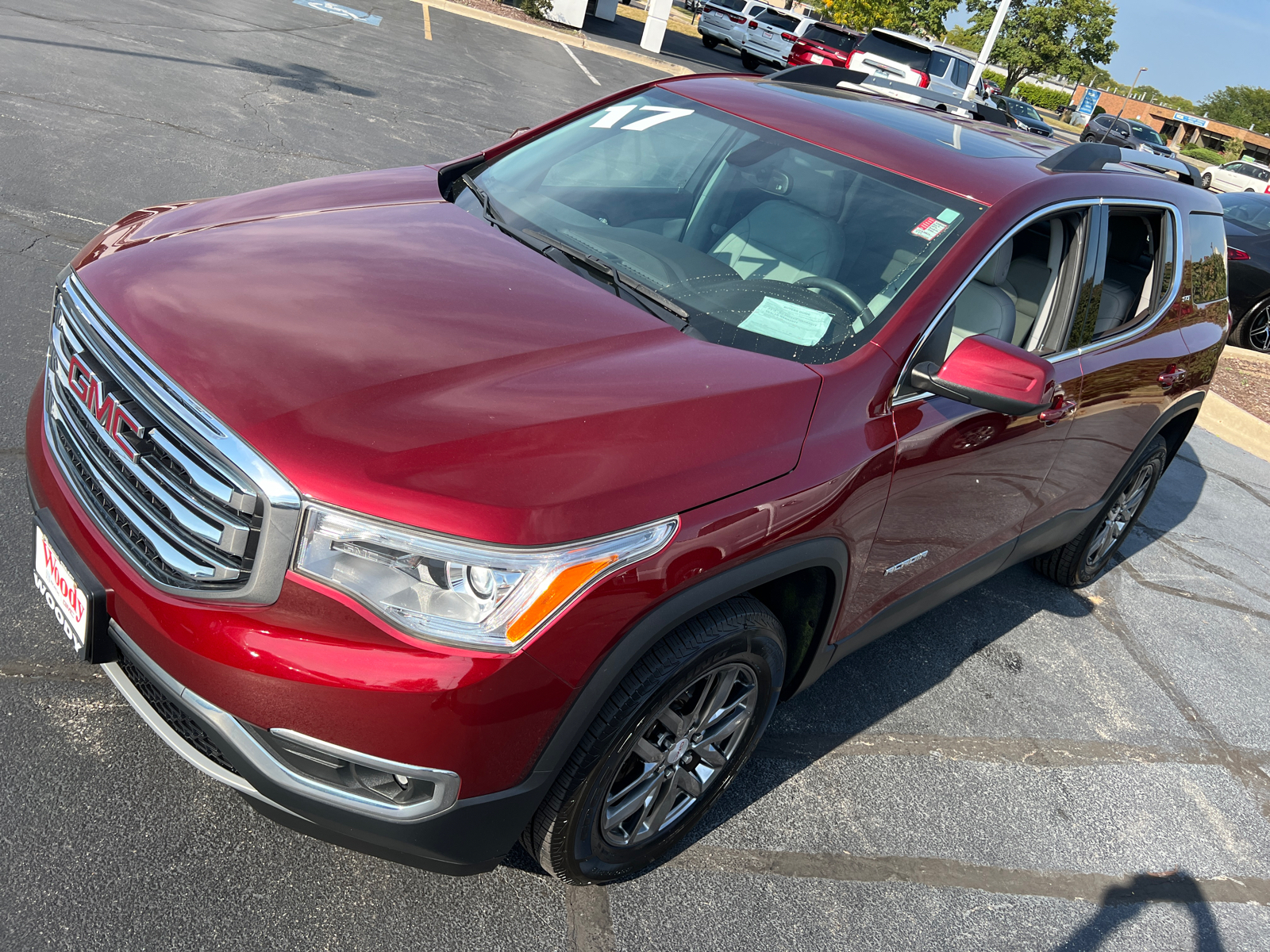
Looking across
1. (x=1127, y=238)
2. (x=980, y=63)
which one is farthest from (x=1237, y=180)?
(x=1127, y=238)

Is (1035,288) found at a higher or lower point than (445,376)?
higher

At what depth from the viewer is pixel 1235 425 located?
830 centimetres

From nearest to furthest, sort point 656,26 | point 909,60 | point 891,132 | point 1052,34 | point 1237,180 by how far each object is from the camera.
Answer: point 891,132, point 909,60, point 656,26, point 1237,180, point 1052,34

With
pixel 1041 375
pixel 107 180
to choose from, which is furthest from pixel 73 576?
pixel 107 180

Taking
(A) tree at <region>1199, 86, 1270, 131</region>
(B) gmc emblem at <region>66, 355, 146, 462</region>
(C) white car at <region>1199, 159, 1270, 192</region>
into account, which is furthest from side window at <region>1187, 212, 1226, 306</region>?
(A) tree at <region>1199, 86, 1270, 131</region>

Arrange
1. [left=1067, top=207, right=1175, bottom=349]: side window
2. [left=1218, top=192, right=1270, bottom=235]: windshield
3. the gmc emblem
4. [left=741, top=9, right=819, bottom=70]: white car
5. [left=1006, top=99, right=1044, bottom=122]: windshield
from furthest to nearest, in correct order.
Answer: [left=1006, top=99, right=1044, bottom=122]: windshield, [left=741, top=9, right=819, bottom=70]: white car, [left=1218, top=192, right=1270, bottom=235]: windshield, [left=1067, top=207, right=1175, bottom=349]: side window, the gmc emblem

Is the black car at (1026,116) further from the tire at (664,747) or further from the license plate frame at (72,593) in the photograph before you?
the license plate frame at (72,593)

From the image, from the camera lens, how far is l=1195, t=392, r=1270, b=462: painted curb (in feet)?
26.5

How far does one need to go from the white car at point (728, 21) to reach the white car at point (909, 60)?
28.3 ft

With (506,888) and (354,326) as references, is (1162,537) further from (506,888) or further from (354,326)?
(354,326)

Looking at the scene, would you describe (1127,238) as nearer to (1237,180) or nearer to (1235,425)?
(1235,425)

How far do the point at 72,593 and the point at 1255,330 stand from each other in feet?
37.2

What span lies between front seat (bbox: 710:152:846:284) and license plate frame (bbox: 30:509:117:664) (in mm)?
1924

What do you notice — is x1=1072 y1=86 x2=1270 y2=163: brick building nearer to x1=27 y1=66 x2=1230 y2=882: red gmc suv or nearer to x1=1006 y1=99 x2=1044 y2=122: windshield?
x1=1006 y1=99 x2=1044 y2=122: windshield
